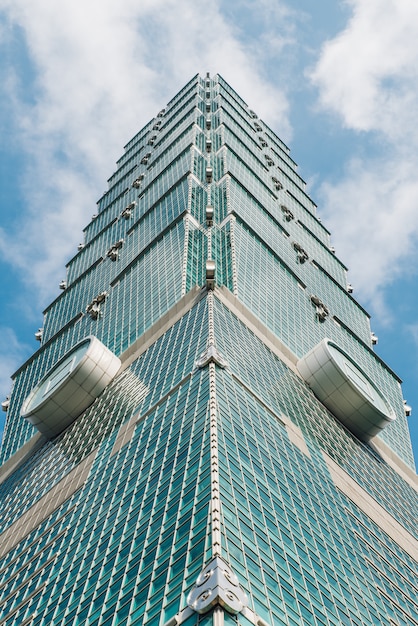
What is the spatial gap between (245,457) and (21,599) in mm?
12631

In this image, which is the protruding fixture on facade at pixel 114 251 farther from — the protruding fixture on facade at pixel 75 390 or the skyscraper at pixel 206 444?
the protruding fixture on facade at pixel 75 390

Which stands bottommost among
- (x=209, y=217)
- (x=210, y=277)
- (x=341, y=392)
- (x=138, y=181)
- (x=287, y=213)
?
(x=341, y=392)

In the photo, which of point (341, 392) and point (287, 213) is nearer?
point (341, 392)

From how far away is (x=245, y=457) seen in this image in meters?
41.5

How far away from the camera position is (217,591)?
2812 cm

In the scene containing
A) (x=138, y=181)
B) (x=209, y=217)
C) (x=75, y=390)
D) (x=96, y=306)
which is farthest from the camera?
(x=138, y=181)

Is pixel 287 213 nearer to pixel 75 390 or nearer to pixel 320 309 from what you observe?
pixel 320 309

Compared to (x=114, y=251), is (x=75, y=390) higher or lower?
lower

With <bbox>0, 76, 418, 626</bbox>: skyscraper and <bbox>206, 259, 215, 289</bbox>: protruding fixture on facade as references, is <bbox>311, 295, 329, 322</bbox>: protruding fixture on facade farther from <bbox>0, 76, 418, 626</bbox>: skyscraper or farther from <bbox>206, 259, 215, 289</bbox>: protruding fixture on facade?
<bbox>206, 259, 215, 289</bbox>: protruding fixture on facade

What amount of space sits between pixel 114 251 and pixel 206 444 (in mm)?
67363

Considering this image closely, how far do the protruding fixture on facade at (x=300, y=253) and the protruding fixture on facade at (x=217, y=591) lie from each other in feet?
252

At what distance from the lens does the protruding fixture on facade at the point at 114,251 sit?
104 metres

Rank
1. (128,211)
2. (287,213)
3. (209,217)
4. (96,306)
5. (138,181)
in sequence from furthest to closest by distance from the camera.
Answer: (138,181), (287,213), (128,211), (96,306), (209,217)

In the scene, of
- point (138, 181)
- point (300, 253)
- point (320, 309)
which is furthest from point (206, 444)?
point (138, 181)
